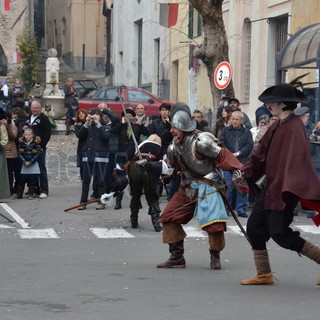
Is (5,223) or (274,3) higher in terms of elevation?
(274,3)

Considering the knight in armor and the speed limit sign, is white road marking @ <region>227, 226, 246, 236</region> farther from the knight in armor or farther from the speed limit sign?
the speed limit sign

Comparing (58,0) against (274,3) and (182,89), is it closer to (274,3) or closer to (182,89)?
(182,89)

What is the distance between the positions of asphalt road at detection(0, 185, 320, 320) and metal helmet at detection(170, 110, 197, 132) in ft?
4.63

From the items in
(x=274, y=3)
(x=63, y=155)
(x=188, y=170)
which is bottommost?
(x=63, y=155)

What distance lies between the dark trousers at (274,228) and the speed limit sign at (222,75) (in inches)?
512

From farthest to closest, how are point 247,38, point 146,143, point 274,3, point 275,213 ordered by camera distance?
point 247,38 → point 274,3 → point 146,143 → point 275,213

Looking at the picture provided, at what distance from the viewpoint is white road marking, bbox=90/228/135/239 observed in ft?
46.7

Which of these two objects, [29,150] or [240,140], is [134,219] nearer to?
[240,140]

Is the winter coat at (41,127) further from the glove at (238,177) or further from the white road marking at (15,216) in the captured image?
the glove at (238,177)

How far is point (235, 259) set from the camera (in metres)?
11.6

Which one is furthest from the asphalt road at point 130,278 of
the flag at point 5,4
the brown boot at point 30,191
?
the flag at point 5,4

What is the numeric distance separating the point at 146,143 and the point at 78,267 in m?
4.33

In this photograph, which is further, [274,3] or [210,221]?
[274,3]

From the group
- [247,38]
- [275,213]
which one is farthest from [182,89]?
[275,213]
